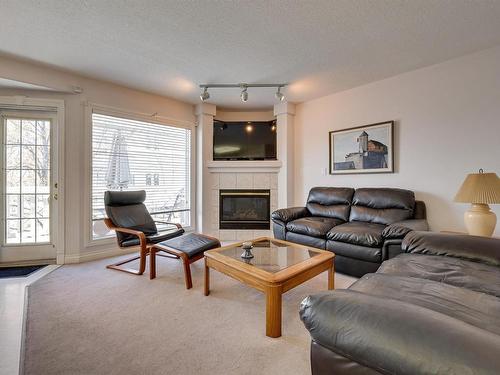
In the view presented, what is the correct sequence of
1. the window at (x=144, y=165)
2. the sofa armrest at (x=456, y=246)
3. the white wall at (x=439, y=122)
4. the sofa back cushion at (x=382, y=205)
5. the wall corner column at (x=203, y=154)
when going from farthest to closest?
1. the wall corner column at (x=203, y=154)
2. the window at (x=144, y=165)
3. the sofa back cushion at (x=382, y=205)
4. the white wall at (x=439, y=122)
5. the sofa armrest at (x=456, y=246)

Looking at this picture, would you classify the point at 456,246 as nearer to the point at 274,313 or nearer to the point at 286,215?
the point at 274,313

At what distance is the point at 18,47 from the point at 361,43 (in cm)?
356

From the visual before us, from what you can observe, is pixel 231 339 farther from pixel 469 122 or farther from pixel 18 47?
pixel 18 47

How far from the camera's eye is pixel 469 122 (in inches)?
109

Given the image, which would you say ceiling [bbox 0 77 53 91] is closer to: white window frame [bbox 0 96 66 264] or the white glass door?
white window frame [bbox 0 96 66 264]

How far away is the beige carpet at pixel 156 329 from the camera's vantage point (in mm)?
1458

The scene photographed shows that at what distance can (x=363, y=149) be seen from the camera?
143 inches

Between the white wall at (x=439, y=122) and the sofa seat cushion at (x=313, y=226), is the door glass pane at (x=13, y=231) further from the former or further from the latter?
the white wall at (x=439, y=122)

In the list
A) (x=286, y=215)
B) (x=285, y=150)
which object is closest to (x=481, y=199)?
(x=286, y=215)

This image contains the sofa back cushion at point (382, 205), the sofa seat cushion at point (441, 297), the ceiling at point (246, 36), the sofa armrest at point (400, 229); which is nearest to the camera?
the sofa seat cushion at point (441, 297)

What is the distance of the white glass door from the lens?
10.3ft

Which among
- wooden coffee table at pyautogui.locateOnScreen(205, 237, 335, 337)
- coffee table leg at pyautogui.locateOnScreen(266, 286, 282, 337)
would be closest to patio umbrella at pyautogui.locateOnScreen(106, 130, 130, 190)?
wooden coffee table at pyautogui.locateOnScreen(205, 237, 335, 337)

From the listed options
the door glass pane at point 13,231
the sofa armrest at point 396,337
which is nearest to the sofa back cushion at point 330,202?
the sofa armrest at point 396,337

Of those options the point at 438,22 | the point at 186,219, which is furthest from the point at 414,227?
the point at 186,219
